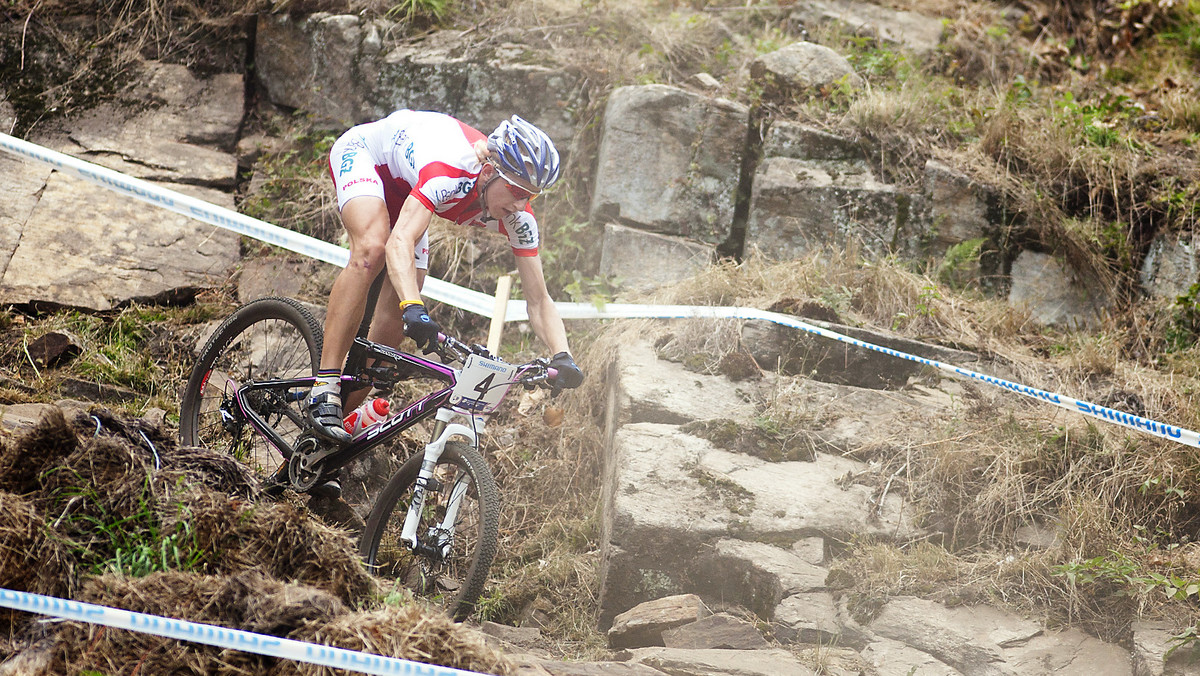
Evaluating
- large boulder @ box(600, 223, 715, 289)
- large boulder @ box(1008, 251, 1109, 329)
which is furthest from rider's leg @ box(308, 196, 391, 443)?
large boulder @ box(1008, 251, 1109, 329)

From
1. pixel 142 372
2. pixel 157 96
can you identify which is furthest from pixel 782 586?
pixel 157 96

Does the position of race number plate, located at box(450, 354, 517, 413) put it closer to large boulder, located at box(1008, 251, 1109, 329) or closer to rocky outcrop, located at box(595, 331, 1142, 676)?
rocky outcrop, located at box(595, 331, 1142, 676)

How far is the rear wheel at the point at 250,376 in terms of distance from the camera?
418 centimetres

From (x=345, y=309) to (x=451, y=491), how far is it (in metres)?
0.97

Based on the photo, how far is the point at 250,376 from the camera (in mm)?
4762

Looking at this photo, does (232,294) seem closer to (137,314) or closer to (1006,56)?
(137,314)

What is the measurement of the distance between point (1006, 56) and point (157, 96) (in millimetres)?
7452

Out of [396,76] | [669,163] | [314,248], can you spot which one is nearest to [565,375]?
[314,248]

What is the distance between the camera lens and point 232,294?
19.8 feet

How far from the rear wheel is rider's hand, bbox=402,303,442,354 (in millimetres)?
990

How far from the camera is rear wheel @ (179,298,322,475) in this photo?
4176 millimetres

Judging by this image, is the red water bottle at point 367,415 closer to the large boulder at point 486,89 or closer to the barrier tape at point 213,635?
the barrier tape at point 213,635

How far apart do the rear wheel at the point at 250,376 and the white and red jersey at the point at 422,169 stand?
2.34ft

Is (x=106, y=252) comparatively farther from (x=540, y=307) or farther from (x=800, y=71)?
(x=800, y=71)
